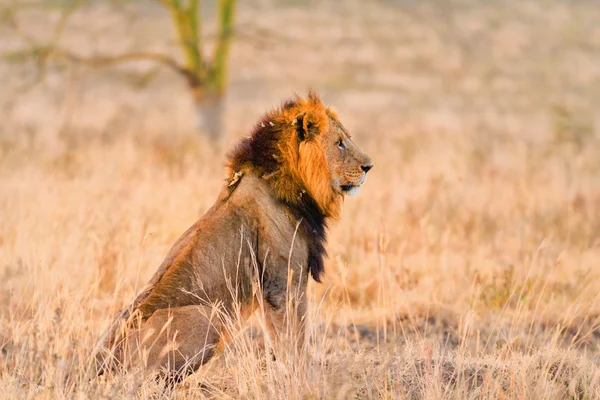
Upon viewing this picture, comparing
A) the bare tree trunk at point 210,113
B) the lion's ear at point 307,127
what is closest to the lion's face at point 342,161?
the lion's ear at point 307,127

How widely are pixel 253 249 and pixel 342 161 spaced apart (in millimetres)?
793

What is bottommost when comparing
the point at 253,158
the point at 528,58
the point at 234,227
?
the point at 234,227

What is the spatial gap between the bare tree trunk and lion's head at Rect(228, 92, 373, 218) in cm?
1103

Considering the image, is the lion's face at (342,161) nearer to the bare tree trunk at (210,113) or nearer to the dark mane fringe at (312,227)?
the dark mane fringe at (312,227)

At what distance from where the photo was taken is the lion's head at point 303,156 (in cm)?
555

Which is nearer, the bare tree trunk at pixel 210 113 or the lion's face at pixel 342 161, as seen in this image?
the lion's face at pixel 342 161

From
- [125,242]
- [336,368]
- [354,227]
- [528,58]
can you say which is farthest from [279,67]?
[336,368]

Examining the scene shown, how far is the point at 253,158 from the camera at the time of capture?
5590 mm

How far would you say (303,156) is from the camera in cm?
556

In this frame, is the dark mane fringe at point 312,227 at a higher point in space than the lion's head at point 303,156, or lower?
lower

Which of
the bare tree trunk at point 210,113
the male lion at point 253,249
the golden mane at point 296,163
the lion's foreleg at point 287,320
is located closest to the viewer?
the male lion at point 253,249

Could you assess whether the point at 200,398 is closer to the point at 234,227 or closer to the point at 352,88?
the point at 234,227

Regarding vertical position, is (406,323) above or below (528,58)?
below

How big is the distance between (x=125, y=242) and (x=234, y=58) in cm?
3090
